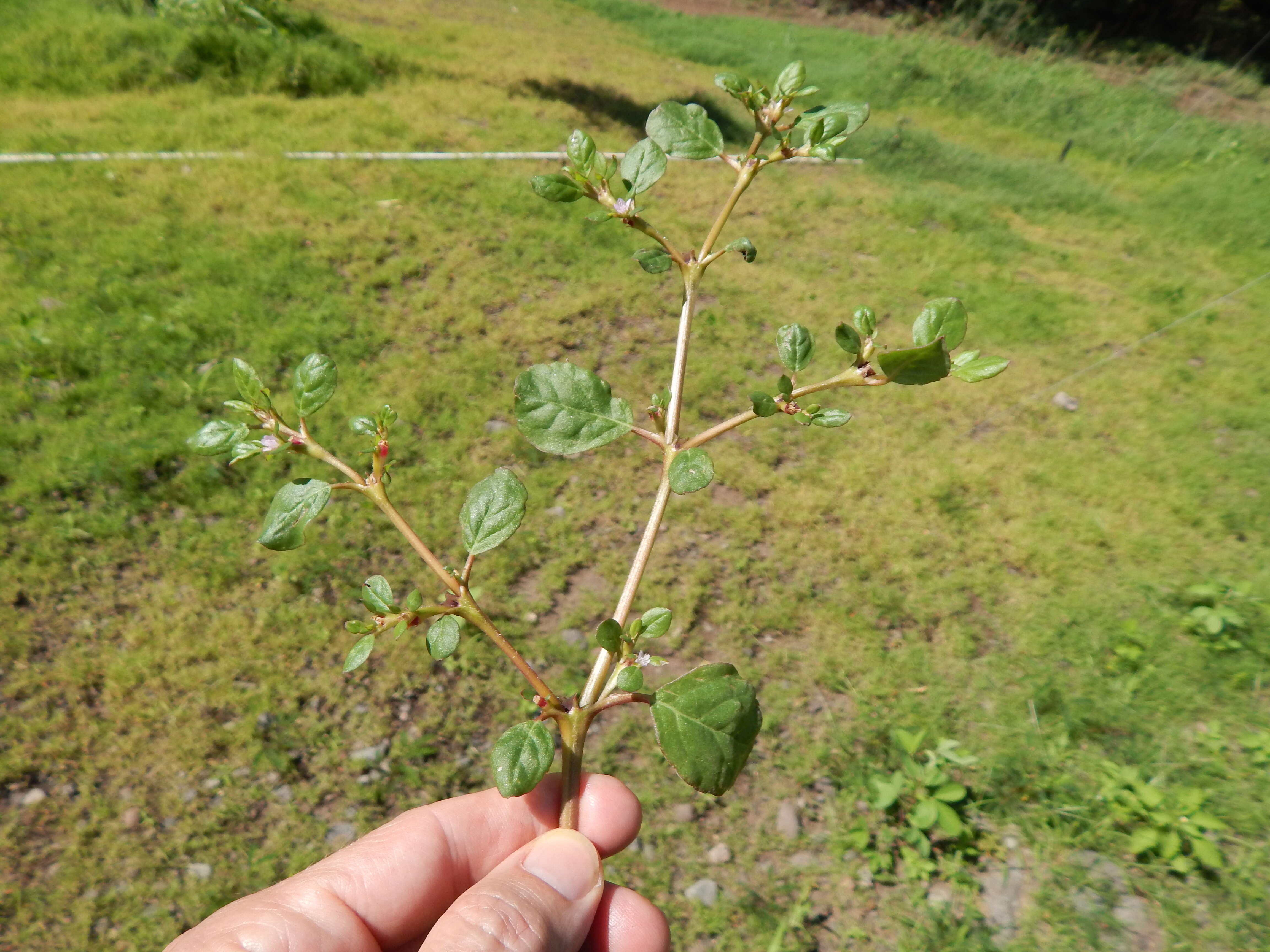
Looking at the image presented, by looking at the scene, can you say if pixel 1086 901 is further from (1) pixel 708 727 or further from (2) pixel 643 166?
(2) pixel 643 166

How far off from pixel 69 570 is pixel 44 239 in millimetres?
2484

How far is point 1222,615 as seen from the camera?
3.46 meters

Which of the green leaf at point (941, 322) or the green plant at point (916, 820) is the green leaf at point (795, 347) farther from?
the green plant at point (916, 820)

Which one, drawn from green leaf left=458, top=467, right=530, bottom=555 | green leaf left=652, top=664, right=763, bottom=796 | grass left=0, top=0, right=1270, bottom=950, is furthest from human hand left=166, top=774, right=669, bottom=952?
grass left=0, top=0, right=1270, bottom=950

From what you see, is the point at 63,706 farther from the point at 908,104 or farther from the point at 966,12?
the point at 966,12

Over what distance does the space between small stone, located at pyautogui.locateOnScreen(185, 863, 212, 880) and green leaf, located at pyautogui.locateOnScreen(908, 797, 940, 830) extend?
2.36 meters

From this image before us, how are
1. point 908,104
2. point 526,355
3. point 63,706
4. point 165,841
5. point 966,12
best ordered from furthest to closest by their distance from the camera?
1. point 966,12
2. point 908,104
3. point 526,355
4. point 63,706
5. point 165,841

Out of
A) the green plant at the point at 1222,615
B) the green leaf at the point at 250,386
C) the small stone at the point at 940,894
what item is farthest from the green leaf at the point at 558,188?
the green plant at the point at 1222,615

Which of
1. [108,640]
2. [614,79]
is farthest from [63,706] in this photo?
[614,79]

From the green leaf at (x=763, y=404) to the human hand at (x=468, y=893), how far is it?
0.73 m

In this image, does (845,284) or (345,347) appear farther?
(845,284)

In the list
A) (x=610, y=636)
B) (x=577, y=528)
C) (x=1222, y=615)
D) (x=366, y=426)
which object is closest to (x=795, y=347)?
(x=610, y=636)

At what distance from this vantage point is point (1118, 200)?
7980 mm

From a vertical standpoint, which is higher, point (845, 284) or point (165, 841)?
point (845, 284)
